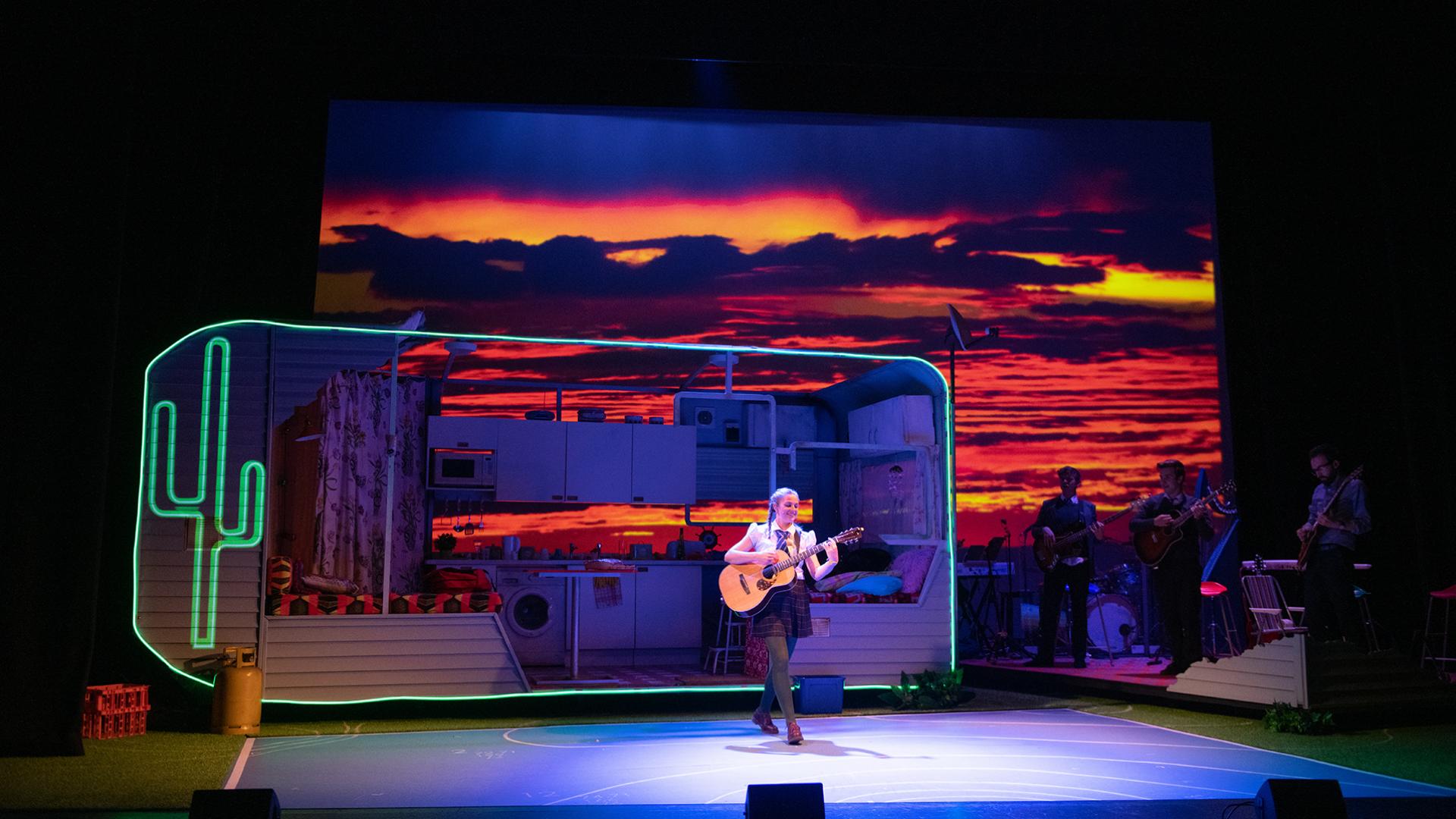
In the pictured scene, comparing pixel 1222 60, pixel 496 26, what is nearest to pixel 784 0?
pixel 496 26

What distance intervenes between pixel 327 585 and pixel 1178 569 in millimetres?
6400

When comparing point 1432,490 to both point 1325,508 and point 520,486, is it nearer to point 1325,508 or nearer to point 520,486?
point 1325,508

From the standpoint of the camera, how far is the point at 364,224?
12234 millimetres

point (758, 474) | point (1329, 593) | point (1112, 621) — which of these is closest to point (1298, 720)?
point (1329, 593)

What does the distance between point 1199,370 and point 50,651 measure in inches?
498

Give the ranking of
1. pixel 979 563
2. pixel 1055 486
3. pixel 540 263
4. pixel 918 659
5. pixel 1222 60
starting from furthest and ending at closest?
1. pixel 1055 486
2. pixel 540 263
3. pixel 979 563
4. pixel 918 659
5. pixel 1222 60

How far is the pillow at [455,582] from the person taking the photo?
888cm

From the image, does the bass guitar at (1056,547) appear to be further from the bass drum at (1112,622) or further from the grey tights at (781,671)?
the grey tights at (781,671)

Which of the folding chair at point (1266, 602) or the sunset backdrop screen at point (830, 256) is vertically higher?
the sunset backdrop screen at point (830, 256)

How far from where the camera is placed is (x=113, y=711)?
7086 millimetres

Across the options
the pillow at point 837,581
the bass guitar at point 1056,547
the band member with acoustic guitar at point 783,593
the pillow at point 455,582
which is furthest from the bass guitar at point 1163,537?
the pillow at point 455,582

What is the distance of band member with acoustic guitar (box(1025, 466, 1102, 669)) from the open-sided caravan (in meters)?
1.25

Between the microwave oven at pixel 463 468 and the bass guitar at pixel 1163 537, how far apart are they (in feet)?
18.1

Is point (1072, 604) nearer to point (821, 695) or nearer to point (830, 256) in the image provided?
point (821, 695)
